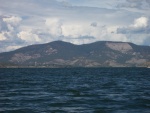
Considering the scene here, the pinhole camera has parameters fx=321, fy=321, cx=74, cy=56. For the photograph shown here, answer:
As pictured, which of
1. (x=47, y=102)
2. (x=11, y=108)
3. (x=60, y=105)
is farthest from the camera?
(x=47, y=102)

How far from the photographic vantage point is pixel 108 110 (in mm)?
46844

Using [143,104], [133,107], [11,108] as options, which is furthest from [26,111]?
[143,104]

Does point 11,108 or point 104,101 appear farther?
point 104,101

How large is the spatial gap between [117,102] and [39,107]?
13742 mm

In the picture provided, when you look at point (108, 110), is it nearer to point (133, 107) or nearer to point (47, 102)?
point (133, 107)

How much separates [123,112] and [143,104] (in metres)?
9.87

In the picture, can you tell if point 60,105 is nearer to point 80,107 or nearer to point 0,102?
point 80,107

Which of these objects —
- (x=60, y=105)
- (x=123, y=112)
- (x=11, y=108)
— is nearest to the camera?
(x=123, y=112)

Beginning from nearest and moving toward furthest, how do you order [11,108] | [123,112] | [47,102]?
1. [123,112]
2. [11,108]
3. [47,102]

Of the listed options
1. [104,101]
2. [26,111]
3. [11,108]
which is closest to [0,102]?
[11,108]

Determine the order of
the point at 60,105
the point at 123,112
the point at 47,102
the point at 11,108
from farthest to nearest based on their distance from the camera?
the point at 47,102 < the point at 60,105 < the point at 11,108 < the point at 123,112

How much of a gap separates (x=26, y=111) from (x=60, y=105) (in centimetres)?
736

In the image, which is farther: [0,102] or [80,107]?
[0,102]

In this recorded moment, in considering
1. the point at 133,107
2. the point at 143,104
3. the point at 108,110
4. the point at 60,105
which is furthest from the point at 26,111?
the point at 143,104
